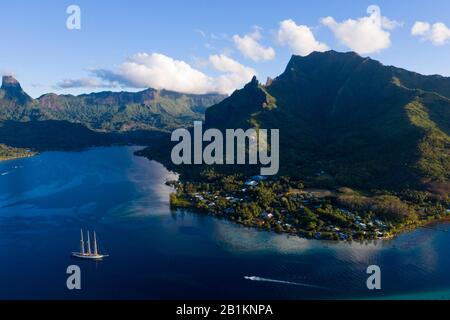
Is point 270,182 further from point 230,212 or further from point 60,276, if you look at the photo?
point 60,276

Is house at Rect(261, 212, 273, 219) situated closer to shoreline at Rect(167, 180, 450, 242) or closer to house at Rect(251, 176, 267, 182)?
shoreline at Rect(167, 180, 450, 242)

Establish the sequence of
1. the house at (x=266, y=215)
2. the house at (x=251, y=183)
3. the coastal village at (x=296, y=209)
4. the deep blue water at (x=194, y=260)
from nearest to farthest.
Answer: the deep blue water at (x=194, y=260) < the coastal village at (x=296, y=209) < the house at (x=266, y=215) < the house at (x=251, y=183)

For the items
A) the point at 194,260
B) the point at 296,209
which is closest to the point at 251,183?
the point at 296,209

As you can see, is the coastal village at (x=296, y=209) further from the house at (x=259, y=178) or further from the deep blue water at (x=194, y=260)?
the deep blue water at (x=194, y=260)

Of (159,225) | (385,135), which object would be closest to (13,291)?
(159,225)

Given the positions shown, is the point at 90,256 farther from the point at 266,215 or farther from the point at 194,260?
the point at 266,215

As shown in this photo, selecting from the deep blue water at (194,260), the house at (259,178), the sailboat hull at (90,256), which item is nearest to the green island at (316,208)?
the house at (259,178)

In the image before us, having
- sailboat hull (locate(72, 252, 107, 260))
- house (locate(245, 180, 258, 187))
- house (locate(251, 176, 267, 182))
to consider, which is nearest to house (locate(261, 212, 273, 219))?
house (locate(245, 180, 258, 187))
